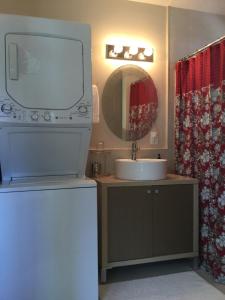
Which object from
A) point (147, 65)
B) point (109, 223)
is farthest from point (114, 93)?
point (109, 223)

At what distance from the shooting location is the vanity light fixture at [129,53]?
2600mm

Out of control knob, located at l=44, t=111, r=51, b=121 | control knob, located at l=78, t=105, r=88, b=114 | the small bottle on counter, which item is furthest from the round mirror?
control knob, located at l=44, t=111, r=51, b=121

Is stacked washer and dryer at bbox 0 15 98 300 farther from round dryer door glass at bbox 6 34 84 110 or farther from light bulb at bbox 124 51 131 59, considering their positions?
light bulb at bbox 124 51 131 59

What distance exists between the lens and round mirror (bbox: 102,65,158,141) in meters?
2.64

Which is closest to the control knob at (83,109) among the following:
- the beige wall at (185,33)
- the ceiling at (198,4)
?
the beige wall at (185,33)

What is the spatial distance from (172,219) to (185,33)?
6.02 feet

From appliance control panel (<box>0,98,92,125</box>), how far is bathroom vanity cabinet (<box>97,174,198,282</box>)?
622 millimetres

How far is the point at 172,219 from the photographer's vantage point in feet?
7.61

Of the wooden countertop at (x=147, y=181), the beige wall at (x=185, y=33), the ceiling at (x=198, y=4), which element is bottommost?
the wooden countertop at (x=147, y=181)

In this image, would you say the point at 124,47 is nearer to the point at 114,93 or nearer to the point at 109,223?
the point at 114,93

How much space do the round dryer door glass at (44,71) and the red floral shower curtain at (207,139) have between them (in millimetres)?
1086

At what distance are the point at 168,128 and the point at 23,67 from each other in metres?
1.60

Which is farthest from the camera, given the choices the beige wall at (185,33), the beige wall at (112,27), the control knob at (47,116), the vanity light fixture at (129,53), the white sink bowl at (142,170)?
the beige wall at (185,33)

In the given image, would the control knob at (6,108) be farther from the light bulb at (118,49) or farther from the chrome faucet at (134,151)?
the light bulb at (118,49)
